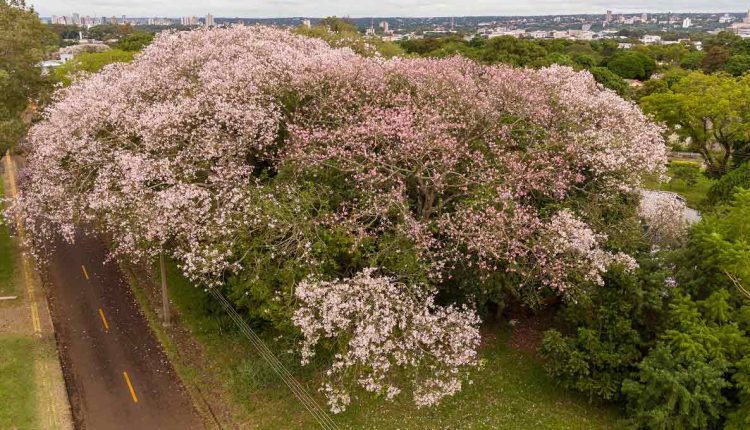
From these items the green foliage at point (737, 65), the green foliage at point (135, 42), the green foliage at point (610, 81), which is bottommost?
the green foliage at point (610, 81)

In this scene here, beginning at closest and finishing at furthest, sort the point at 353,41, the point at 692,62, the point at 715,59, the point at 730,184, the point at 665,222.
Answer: the point at 665,222
the point at 730,184
the point at 353,41
the point at 715,59
the point at 692,62

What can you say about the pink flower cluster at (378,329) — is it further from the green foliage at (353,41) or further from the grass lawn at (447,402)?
the green foliage at (353,41)

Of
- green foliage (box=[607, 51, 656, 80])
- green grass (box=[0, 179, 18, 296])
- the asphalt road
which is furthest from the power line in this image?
green foliage (box=[607, 51, 656, 80])

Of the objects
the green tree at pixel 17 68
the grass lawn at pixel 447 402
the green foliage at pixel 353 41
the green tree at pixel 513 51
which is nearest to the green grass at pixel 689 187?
the green foliage at pixel 353 41

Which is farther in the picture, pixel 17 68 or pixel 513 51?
pixel 513 51

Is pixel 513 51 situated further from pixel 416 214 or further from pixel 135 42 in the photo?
pixel 416 214

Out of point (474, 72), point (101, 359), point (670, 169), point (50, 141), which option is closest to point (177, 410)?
point (101, 359)

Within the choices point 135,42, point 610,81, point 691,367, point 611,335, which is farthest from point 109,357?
point 135,42
